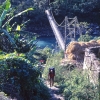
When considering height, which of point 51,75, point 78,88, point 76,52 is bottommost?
point 78,88

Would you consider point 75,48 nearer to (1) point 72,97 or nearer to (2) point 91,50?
(2) point 91,50

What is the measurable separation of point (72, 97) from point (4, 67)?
103 inches

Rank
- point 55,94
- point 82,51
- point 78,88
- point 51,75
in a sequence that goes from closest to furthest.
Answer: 1. point 78,88
2. point 55,94
3. point 51,75
4. point 82,51

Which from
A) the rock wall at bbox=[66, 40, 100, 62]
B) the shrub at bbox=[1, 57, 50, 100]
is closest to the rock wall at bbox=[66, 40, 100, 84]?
the rock wall at bbox=[66, 40, 100, 62]

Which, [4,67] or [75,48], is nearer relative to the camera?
[4,67]

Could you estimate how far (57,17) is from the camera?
44.2m

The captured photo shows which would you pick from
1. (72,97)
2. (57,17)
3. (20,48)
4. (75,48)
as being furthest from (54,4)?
(72,97)

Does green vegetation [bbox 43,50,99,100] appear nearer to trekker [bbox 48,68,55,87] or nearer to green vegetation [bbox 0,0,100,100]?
green vegetation [bbox 0,0,100,100]

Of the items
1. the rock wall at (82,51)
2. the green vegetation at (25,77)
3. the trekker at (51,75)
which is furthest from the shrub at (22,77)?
the rock wall at (82,51)

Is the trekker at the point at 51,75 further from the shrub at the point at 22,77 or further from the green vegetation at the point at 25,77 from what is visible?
the shrub at the point at 22,77

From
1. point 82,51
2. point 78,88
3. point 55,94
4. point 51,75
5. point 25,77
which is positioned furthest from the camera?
point 82,51

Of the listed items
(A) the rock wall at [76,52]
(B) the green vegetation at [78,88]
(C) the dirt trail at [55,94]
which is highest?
(A) the rock wall at [76,52]

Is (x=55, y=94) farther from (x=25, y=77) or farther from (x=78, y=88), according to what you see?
(x=25, y=77)

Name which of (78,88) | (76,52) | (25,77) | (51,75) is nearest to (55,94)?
(51,75)
